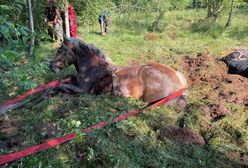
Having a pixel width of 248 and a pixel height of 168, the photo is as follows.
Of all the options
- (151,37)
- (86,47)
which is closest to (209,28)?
(151,37)

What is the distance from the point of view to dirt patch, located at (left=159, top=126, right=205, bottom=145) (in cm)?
420

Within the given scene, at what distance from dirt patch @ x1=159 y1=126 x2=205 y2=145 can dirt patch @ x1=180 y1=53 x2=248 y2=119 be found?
0.87m

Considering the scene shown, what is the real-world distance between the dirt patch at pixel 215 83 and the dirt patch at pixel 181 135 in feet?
2.86

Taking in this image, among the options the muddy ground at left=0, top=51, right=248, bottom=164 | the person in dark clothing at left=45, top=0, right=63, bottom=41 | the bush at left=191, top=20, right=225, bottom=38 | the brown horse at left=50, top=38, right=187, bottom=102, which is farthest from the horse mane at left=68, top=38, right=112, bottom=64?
the bush at left=191, top=20, right=225, bottom=38

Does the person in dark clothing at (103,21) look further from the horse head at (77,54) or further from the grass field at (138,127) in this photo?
the horse head at (77,54)

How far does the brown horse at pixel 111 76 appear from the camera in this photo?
18.2 ft

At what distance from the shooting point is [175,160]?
3.61m

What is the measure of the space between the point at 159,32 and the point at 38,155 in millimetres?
10132

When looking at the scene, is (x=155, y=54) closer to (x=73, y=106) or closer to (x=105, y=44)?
(x=105, y=44)

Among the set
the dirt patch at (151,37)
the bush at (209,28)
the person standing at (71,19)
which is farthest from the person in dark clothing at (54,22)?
the bush at (209,28)

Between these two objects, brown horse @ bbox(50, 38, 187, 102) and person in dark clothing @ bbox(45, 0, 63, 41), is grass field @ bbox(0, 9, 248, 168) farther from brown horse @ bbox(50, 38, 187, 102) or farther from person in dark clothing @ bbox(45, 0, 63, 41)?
person in dark clothing @ bbox(45, 0, 63, 41)

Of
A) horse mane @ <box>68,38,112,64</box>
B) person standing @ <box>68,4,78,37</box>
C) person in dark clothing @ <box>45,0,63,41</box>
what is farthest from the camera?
person standing @ <box>68,4,78,37</box>

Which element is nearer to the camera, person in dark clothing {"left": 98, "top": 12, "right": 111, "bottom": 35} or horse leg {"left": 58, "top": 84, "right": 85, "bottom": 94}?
horse leg {"left": 58, "top": 84, "right": 85, "bottom": 94}

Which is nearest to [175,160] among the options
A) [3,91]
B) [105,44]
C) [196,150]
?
[196,150]
